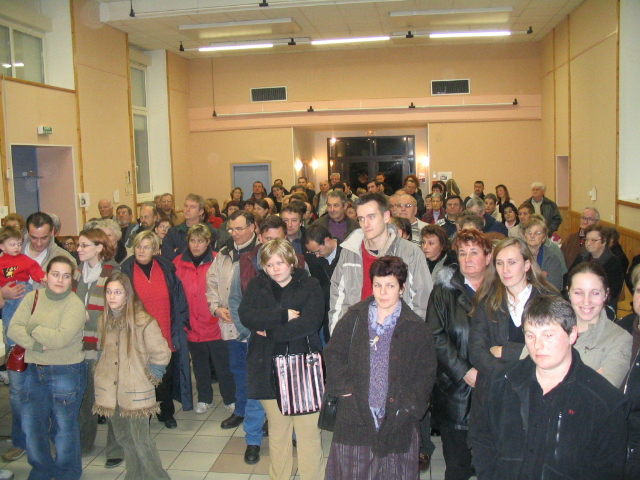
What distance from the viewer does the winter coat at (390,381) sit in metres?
2.74

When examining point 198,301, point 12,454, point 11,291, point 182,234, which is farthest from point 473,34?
point 12,454

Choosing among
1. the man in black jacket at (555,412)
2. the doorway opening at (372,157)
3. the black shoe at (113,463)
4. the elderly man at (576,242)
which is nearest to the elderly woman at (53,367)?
the black shoe at (113,463)

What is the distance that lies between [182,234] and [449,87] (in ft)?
30.3

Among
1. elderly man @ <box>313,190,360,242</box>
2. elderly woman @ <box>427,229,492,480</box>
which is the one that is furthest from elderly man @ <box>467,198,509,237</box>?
elderly woman @ <box>427,229,492,480</box>

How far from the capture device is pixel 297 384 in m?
3.30

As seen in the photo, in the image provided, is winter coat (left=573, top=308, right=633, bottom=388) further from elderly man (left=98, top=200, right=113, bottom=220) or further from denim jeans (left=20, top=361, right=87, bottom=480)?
elderly man (left=98, top=200, right=113, bottom=220)

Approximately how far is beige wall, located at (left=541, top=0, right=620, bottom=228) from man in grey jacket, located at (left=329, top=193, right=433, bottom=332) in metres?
6.31

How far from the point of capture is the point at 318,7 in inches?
394

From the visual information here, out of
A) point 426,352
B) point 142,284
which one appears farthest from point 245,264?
point 426,352

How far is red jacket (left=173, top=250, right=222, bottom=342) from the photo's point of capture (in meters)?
4.82

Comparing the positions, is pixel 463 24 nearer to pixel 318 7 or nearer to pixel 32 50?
pixel 318 7

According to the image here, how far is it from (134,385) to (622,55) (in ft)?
27.7

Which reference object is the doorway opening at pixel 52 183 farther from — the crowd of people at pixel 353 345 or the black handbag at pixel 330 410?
the black handbag at pixel 330 410

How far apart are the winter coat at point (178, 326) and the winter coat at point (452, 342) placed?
222cm
